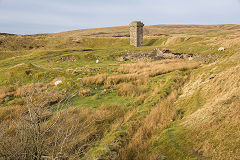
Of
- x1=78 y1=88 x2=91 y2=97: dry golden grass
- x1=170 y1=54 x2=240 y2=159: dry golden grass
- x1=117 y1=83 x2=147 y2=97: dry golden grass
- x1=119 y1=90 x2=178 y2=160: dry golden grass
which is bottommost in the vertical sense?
x1=78 y1=88 x2=91 y2=97: dry golden grass

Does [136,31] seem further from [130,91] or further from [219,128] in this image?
[219,128]

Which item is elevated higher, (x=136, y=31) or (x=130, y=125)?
(x=136, y=31)

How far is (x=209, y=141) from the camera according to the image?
356 cm

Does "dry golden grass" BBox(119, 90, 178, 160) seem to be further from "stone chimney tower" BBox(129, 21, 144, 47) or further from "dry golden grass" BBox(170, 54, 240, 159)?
"stone chimney tower" BBox(129, 21, 144, 47)

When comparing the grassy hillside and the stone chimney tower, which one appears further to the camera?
the stone chimney tower

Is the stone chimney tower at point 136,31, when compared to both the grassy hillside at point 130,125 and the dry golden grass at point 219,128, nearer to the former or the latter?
the grassy hillside at point 130,125

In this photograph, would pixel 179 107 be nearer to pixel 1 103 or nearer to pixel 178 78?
pixel 178 78

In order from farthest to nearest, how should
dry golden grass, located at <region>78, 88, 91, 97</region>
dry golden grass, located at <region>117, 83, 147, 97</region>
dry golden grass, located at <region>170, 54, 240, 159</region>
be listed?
dry golden grass, located at <region>78, 88, 91, 97</region> < dry golden grass, located at <region>117, 83, 147, 97</region> < dry golden grass, located at <region>170, 54, 240, 159</region>

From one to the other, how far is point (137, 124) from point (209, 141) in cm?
243

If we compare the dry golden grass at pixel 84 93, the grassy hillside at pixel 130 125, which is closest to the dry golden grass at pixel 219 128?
the grassy hillside at pixel 130 125

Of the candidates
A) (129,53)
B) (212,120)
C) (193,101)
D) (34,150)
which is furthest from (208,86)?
(129,53)

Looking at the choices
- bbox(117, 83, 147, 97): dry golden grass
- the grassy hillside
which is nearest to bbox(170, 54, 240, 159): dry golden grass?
the grassy hillside

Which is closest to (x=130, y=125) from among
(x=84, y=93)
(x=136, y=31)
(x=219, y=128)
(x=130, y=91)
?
(x=219, y=128)

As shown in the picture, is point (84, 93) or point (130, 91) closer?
point (130, 91)
